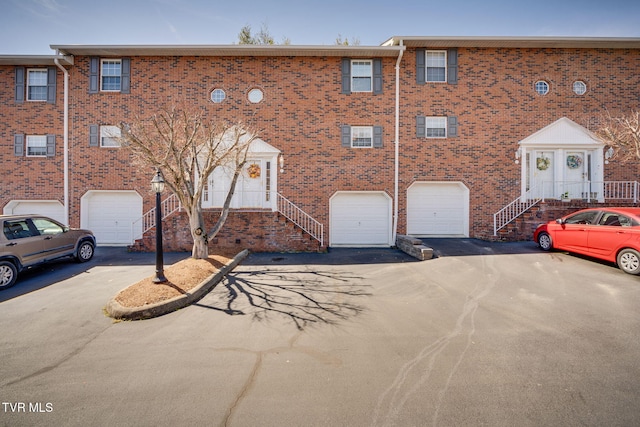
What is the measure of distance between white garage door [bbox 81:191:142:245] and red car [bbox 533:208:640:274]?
15.7m

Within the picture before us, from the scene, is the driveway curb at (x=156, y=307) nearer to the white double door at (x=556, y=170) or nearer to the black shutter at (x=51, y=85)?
the black shutter at (x=51, y=85)

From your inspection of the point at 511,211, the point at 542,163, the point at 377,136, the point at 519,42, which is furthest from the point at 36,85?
the point at 542,163

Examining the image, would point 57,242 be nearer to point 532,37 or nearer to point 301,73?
point 301,73

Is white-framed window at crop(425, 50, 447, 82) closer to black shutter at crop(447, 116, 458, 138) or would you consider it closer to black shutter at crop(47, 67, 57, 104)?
black shutter at crop(447, 116, 458, 138)

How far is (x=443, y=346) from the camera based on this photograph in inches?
159

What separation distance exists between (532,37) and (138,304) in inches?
640

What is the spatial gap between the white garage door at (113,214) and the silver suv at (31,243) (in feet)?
11.4

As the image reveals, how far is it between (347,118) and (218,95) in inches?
222

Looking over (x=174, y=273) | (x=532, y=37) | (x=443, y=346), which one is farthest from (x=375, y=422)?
(x=532, y=37)

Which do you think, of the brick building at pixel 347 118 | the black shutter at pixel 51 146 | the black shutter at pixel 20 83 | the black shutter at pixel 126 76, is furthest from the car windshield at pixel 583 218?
the black shutter at pixel 20 83

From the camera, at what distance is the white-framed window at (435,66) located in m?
12.5

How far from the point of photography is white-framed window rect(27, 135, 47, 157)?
12430 millimetres

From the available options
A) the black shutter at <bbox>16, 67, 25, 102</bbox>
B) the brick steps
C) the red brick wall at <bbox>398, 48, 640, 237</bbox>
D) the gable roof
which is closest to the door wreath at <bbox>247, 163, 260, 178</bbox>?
the red brick wall at <bbox>398, 48, 640, 237</bbox>

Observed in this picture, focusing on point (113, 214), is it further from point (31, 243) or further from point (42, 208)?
point (31, 243)
